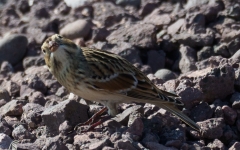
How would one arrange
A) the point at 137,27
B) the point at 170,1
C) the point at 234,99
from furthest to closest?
the point at 170,1 → the point at 137,27 → the point at 234,99

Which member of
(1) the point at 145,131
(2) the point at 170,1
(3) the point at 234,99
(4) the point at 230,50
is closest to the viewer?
(1) the point at 145,131

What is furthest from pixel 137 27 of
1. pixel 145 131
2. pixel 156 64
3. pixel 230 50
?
pixel 145 131

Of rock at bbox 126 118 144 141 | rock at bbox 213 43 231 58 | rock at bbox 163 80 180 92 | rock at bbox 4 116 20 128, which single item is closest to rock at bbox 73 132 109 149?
rock at bbox 126 118 144 141

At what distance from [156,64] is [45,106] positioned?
2018mm

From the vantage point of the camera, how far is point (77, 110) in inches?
321

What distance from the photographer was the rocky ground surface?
769 cm

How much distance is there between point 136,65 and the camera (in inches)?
388

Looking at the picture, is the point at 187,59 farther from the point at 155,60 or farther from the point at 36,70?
the point at 36,70

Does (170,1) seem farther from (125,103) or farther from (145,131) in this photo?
(145,131)

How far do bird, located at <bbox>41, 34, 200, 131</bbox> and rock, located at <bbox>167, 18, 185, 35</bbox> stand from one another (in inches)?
92.9

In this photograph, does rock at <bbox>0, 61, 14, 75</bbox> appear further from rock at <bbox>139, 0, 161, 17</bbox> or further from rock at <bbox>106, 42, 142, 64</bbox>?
rock at <bbox>139, 0, 161, 17</bbox>

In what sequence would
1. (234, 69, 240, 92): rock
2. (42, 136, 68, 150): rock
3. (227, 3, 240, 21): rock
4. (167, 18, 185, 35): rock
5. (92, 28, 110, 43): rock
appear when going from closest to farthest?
(42, 136, 68, 150): rock, (234, 69, 240, 92): rock, (227, 3, 240, 21): rock, (167, 18, 185, 35): rock, (92, 28, 110, 43): rock

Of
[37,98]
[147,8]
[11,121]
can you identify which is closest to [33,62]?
[37,98]

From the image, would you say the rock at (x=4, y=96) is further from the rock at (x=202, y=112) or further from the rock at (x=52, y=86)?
the rock at (x=202, y=112)
